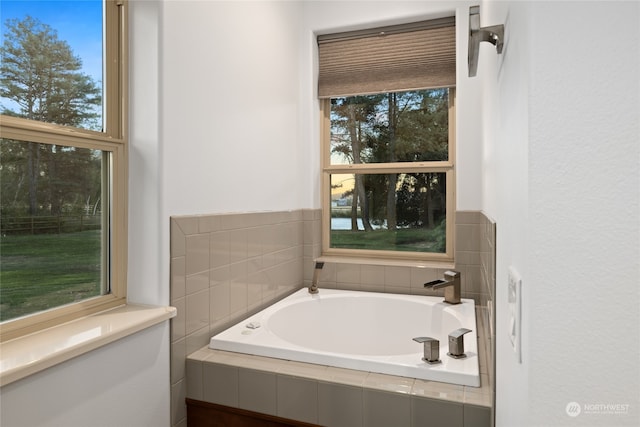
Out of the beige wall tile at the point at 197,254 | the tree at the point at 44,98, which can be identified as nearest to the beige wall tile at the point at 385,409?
the beige wall tile at the point at 197,254

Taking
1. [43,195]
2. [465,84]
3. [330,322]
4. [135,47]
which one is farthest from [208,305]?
[465,84]

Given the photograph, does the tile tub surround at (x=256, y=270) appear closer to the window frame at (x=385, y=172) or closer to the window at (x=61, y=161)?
the window frame at (x=385, y=172)

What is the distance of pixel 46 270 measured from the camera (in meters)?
1.44

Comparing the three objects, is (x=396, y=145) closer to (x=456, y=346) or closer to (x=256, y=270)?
(x=256, y=270)

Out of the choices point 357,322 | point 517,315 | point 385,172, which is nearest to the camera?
point 517,315

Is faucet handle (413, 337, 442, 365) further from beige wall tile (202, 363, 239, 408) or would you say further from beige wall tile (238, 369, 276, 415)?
beige wall tile (202, 363, 239, 408)

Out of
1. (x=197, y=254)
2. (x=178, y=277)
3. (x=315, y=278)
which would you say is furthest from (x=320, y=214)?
(x=178, y=277)

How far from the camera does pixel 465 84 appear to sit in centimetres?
271

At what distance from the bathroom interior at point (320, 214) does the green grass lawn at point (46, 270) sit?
0.16 metres

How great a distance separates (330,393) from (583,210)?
1258 millimetres

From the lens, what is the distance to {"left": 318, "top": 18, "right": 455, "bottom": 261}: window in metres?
2.88

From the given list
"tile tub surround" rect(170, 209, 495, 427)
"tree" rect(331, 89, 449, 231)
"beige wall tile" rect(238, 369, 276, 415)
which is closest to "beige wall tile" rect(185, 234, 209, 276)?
"tile tub surround" rect(170, 209, 495, 427)

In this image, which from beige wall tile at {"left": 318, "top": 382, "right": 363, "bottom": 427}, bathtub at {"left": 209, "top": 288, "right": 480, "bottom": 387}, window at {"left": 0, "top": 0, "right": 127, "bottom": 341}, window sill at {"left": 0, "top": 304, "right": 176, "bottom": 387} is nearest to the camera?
window sill at {"left": 0, "top": 304, "right": 176, "bottom": 387}

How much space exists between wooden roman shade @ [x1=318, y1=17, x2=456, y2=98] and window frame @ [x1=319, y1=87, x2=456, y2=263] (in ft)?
0.57
